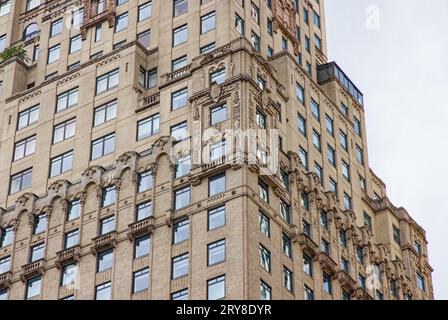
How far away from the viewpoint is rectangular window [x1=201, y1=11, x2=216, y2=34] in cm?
9450

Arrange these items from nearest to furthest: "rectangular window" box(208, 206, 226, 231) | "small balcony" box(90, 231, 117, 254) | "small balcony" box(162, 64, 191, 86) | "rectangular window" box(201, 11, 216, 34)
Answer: "rectangular window" box(208, 206, 226, 231) → "small balcony" box(90, 231, 117, 254) → "small balcony" box(162, 64, 191, 86) → "rectangular window" box(201, 11, 216, 34)

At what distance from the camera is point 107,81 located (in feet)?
315

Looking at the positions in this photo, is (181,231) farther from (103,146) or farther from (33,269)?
(103,146)

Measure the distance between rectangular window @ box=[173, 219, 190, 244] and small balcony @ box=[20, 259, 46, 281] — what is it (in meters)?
11.0

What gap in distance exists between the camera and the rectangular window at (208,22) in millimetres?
94500

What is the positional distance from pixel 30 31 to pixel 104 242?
30.1 m

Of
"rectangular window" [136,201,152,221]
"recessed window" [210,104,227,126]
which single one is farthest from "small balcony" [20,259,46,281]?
"recessed window" [210,104,227,126]

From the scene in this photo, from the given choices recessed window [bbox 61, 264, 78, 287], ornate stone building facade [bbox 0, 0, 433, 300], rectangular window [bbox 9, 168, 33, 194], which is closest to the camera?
ornate stone building facade [bbox 0, 0, 433, 300]

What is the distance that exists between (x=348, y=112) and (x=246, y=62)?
791 inches

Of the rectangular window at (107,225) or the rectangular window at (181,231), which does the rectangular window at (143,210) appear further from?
the rectangular window at (181,231)

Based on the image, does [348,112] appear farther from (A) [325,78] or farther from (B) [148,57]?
(B) [148,57]

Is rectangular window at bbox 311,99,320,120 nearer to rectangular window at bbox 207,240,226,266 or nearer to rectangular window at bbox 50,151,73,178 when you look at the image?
rectangular window at bbox 50,151,73,178

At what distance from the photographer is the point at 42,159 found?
95312 millimetres
